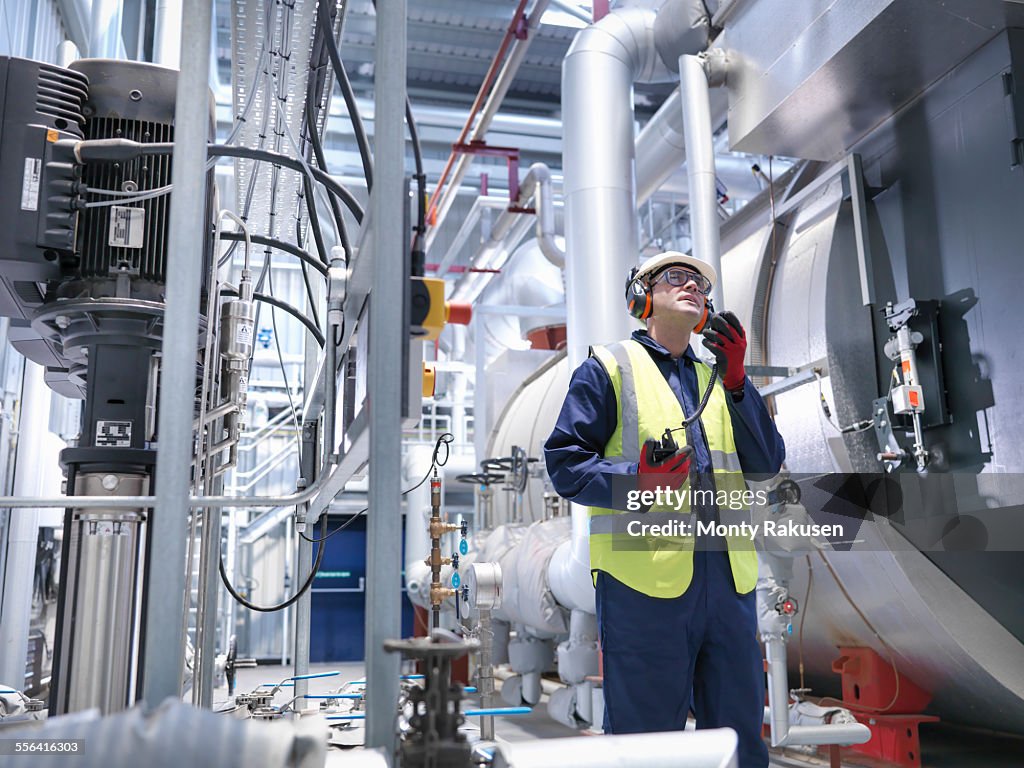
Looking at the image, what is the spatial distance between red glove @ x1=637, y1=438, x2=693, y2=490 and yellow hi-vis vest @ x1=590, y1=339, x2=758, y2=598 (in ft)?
0.21

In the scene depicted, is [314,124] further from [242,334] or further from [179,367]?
[179,367]

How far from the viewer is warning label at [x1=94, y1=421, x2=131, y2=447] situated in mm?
1718

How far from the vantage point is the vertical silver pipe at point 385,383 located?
1.05 m

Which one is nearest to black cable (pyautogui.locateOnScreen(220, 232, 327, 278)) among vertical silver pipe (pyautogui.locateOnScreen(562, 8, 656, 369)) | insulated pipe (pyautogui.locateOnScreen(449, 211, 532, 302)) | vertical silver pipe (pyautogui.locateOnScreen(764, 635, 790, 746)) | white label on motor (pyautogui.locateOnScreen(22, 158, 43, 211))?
white label on motor (pyautogui.locateOnScreen(22, 158, 43, 211))

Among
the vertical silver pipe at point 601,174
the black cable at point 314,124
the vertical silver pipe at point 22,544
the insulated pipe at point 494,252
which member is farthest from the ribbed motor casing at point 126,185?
the insulated pipe at point 494,252

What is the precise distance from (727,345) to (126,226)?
1.21 m

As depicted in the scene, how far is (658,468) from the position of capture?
171 cm

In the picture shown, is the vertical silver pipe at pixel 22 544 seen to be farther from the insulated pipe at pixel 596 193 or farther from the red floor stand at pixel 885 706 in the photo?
the red floor stand at pixel 885 706

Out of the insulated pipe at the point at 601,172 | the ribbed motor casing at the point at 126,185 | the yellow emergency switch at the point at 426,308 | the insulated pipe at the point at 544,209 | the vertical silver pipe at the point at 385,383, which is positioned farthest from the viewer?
the insulated pipe at the point at 544,209

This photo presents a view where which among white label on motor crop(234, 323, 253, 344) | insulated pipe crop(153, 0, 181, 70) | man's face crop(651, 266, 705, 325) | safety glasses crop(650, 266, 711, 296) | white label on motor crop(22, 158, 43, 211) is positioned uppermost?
insulated pipe crop(153, 0, 181, 70)

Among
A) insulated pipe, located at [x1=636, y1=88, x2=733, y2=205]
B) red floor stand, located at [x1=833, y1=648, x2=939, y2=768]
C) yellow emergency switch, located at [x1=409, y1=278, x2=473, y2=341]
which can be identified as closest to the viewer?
yellow emergency switch, located at [x1=409, y1=278, x2=473, y2=341]

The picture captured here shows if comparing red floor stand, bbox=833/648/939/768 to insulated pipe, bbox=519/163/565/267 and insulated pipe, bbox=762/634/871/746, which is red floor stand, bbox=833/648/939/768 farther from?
insulated pipe, bbox=519/163/565/267

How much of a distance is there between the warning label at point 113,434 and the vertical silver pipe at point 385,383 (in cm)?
81

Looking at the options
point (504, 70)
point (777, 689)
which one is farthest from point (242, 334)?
point (504, 70)
